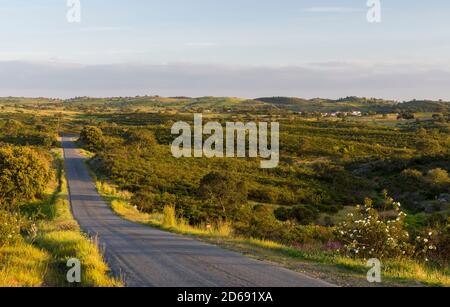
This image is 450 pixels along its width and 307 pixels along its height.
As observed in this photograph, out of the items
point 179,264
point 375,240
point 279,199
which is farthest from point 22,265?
point 279,199

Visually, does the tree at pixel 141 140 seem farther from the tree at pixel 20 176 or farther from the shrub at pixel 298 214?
the shrub at pixel 298 214

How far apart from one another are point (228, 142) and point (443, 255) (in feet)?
226

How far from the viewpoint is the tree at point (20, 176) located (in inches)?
1401

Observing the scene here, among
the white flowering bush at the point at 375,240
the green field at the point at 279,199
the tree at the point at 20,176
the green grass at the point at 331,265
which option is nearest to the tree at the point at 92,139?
the green field at the point at 279,199

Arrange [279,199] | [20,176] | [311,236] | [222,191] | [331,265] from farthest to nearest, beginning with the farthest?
[279,199] → [20,176] → [222,191] → [311,236] → [331,265]

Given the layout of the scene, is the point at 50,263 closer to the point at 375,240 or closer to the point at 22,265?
A: the point at 22,265

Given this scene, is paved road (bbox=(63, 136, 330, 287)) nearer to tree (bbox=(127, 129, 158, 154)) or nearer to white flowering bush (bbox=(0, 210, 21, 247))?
white flowering bush (bbox=(0, 210, 21, 247))

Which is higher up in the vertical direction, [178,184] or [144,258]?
[144,258]

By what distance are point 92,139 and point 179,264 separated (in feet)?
241

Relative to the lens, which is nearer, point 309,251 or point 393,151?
point 309,251

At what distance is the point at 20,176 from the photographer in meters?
36.2

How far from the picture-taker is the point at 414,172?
2037 inches

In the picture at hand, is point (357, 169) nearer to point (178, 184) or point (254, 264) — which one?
point (178, 184)
